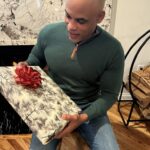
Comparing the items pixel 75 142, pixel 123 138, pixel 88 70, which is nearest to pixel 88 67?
pixel 88 70

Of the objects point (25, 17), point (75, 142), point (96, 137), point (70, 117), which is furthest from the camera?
point (25, 17)

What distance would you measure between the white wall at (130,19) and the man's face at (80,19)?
910mm

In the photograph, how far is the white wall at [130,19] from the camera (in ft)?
6.91

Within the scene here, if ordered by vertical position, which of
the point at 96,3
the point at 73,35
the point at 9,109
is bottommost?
the point at 9,109

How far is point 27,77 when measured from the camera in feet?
3.88

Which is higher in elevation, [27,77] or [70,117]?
[27,77]

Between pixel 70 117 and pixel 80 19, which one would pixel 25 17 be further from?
pixel 70 117

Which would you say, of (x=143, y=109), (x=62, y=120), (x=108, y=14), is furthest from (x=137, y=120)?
(x=62, y=120)

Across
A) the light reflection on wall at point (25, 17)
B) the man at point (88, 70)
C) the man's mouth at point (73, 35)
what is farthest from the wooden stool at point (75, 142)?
the light reflection on wall at point (25, 17)

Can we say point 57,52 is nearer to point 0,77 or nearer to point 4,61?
point 0,77

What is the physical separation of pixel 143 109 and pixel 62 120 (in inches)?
42.4

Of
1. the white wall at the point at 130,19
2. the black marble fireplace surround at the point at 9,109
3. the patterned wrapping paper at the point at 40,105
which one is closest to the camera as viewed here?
the patterned wrapping paper at the point at 40,105

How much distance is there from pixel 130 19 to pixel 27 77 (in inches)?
47.0

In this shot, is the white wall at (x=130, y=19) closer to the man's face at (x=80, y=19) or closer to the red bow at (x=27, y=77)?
the man's face at (x=80, y=19)
